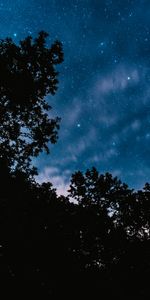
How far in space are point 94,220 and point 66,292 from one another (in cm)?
745

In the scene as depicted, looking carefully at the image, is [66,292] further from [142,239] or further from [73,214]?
[142,239]

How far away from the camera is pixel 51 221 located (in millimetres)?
23172

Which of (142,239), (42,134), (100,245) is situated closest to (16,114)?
(42,134)

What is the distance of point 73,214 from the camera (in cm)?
2627

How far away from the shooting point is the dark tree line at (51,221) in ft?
55.3

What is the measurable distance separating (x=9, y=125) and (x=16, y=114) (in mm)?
777

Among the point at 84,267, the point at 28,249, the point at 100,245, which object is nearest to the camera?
the point at 28,249

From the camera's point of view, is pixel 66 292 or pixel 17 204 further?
pixel 66 292

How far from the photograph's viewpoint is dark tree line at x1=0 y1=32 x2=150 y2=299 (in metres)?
16.8

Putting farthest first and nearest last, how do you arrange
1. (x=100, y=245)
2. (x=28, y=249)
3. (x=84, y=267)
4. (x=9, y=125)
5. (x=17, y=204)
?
(x=100, y=245) < (x=84, y=267) < (x=28, y=249) < (x=17, y=204) < (x=9, y=125)

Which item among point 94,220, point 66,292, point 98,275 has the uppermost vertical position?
point 94,220

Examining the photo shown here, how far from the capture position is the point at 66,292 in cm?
2125

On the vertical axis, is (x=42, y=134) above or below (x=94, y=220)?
above

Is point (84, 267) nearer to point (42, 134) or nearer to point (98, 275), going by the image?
point (98, 275)
